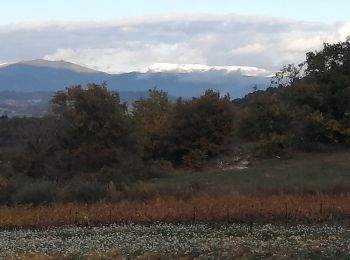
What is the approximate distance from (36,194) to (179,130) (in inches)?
1047

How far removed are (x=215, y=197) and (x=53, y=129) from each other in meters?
27.4

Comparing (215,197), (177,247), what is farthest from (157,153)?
(177,247)

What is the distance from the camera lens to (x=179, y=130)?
6662 centimetres

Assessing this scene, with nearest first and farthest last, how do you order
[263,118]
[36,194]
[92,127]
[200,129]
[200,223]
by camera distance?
[200,223], [36,194], [92,127], [263,118], [200,129]

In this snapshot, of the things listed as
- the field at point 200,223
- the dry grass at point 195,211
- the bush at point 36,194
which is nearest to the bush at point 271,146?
the field at point 200,223

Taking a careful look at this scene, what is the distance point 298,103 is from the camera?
70.6 metres

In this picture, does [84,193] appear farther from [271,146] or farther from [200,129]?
[271,146]

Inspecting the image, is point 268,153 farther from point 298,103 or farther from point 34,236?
point 34,236

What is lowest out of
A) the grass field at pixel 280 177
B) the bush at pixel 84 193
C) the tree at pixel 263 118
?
the grass field at pixel 280 177

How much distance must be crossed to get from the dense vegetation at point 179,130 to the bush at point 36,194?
30.8ft

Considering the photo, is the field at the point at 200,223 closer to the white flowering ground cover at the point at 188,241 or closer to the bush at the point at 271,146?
the white flowering ground cover at the point at 188,241

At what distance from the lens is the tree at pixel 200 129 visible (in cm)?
6531

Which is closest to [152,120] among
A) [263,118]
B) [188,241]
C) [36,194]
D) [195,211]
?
[263,118]

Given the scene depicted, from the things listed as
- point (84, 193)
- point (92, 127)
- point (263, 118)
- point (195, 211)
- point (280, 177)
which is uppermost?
point (92, 127)
